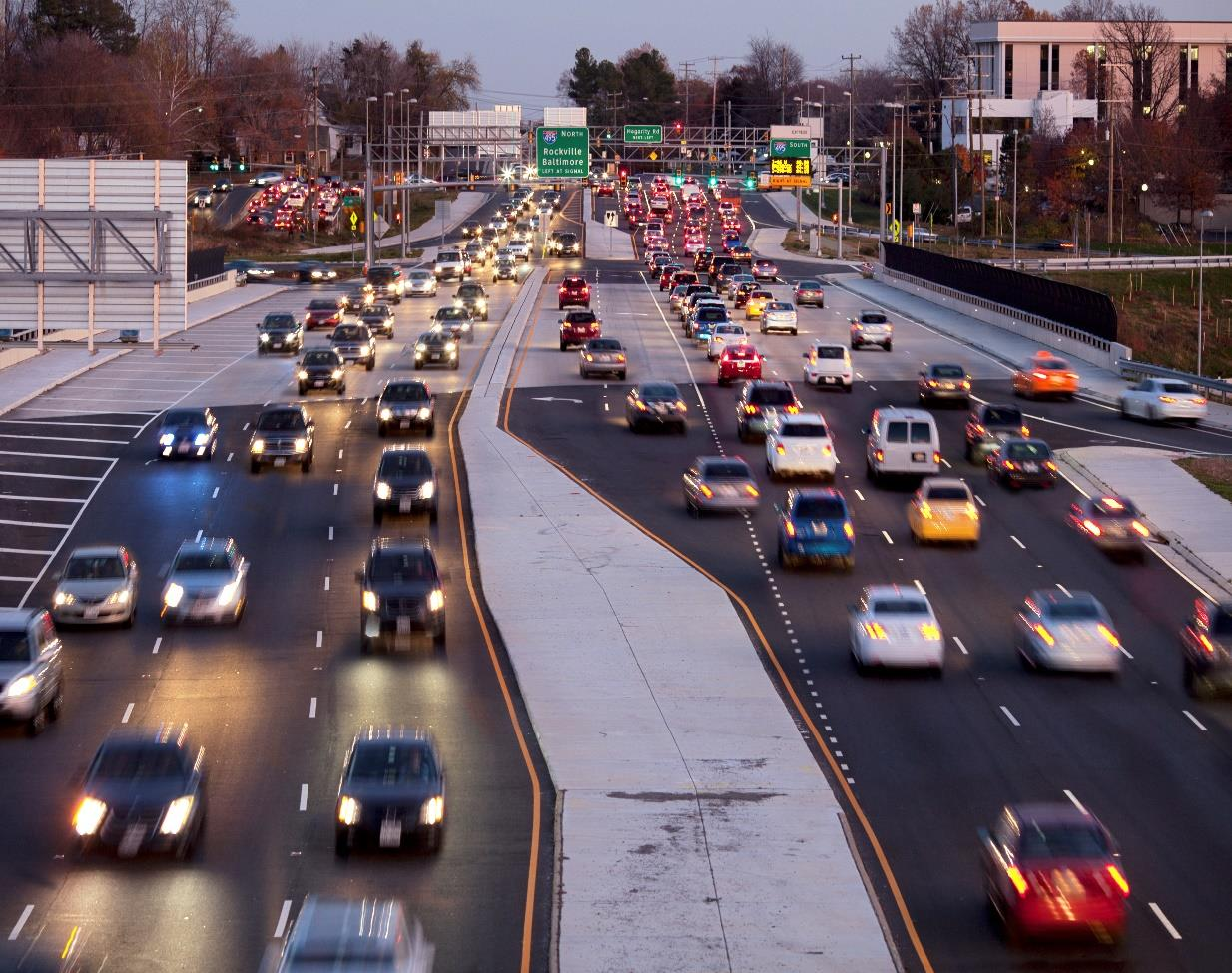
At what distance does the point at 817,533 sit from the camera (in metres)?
37.4

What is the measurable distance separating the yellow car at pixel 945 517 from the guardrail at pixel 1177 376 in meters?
24.8

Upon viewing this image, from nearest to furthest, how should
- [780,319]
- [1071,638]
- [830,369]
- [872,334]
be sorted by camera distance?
[1071,638] → [830,369] → [872,334] → [780,319]

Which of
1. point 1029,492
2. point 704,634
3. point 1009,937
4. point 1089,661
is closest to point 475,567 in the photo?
point 704,634

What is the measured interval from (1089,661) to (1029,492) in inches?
625

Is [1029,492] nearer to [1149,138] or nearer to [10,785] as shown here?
[10,785]

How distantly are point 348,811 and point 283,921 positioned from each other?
2.24 m

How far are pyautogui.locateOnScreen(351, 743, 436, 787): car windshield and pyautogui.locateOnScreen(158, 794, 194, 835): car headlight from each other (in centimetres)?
206

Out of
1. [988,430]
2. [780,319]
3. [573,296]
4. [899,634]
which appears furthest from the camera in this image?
[573,296]

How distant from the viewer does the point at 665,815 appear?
2273 centimetres

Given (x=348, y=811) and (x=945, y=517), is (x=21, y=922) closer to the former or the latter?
(x=348, y=811)

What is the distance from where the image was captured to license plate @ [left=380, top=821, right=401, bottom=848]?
21.4 metres

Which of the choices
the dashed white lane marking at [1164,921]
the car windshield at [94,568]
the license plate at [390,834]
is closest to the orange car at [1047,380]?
the car windshield at [94,568]

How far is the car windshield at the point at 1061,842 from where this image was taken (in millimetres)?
18703

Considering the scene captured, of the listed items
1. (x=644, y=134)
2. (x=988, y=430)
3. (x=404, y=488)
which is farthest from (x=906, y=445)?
(x=644, y=134)
